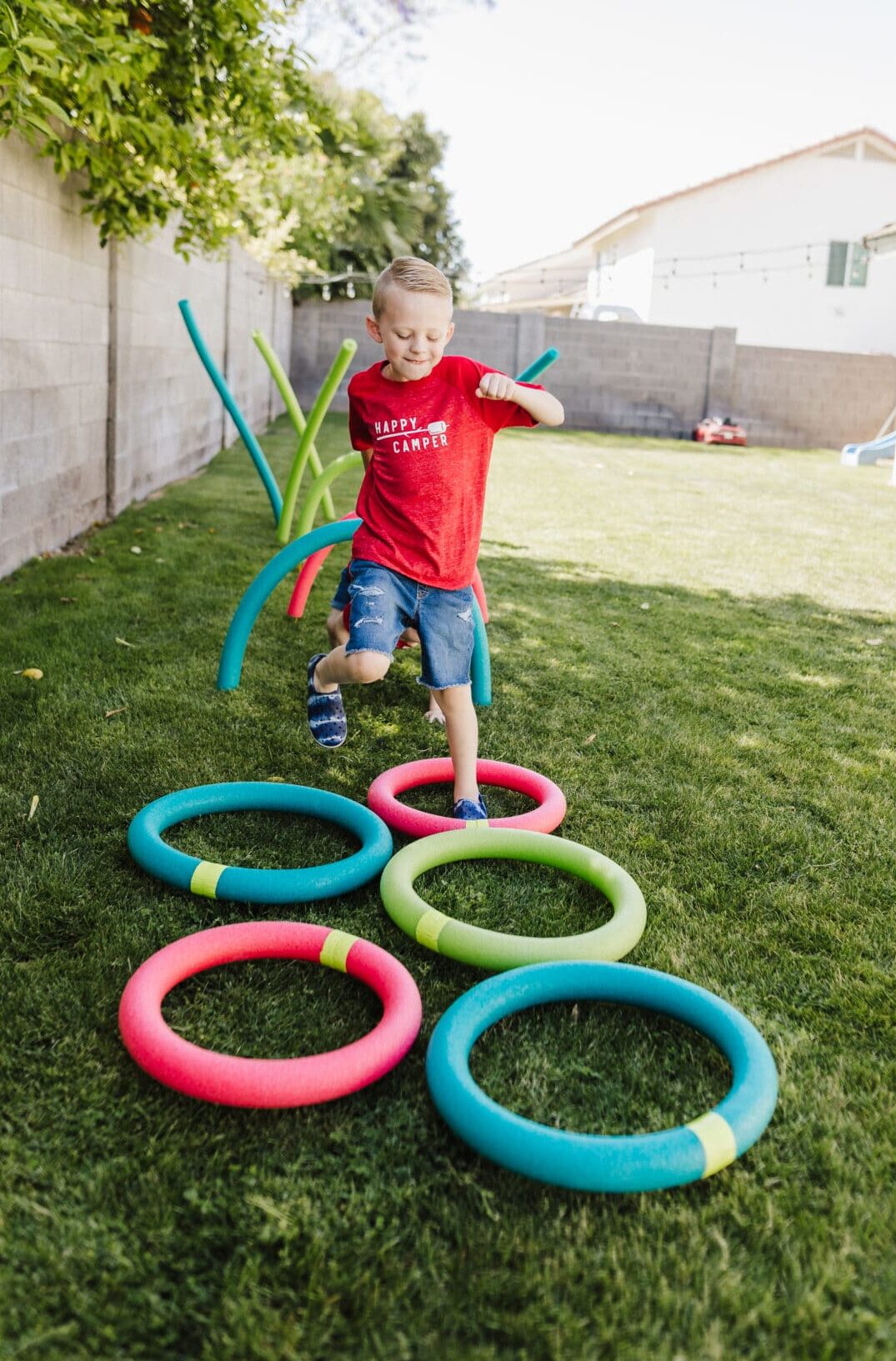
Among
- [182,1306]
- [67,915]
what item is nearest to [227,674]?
[67,915]

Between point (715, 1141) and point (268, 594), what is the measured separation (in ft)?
9.12

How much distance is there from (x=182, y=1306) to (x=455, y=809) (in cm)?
183

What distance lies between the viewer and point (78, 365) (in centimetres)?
681

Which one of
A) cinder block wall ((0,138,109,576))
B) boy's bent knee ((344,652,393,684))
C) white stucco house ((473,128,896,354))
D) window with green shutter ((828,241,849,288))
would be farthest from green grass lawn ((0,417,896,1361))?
window with green shutter ((828,241,849,288))

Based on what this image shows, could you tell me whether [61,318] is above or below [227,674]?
above

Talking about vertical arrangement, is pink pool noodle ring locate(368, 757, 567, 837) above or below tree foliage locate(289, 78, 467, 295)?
below

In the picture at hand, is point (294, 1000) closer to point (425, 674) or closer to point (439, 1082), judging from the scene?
point (439, 1082)

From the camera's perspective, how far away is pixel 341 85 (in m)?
21.1

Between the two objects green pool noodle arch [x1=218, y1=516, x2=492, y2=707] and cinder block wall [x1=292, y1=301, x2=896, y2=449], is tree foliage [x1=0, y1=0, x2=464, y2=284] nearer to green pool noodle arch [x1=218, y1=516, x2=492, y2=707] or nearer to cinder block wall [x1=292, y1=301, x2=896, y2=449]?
green pool noodle arch [x1=218, y1=516, x2=492, y2=707]

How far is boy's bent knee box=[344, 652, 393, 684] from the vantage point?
3213 millimetres

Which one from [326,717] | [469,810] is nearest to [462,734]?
[469,810]

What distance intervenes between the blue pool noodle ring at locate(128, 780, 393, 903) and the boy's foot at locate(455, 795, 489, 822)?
1.03ft

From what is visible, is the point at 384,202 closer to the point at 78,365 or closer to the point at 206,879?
the point at 78,365

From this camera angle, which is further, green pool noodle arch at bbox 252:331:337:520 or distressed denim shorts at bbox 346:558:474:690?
green pool noodle arch at bbox 252:331:337:520
